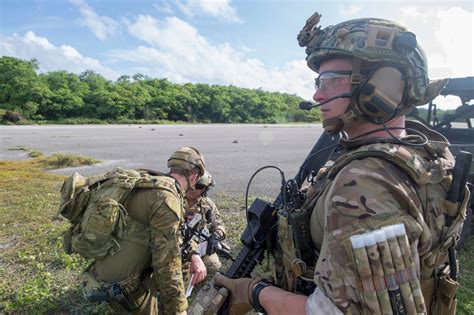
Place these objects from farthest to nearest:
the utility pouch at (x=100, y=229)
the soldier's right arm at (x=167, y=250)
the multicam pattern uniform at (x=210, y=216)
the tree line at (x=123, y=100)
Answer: the tree line at (x=123, y=100) → the multicam pattern uniform at (x=210, y=216) → the soldier's right arm at (x=167, y=250) → the utility pouch at (x=100, y=229)

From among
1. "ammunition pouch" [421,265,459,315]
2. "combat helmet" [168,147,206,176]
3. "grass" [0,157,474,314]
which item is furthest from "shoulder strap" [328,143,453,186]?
"grass" [0,157,474,314]

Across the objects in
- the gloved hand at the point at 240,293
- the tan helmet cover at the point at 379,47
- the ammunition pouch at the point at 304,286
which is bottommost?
the gloved hand at the point at 240,293

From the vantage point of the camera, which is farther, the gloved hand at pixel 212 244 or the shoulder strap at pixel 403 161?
→ the gloved hand at pixel 212 244

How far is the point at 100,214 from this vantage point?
2.49 metres

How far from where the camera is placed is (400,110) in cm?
157

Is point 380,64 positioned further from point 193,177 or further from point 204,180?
point 204,180

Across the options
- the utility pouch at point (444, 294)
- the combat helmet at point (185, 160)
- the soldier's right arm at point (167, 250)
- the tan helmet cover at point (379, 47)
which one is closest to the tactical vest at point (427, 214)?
the utility pouch at point (444, 294)

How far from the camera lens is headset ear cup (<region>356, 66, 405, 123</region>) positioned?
1.45 metres

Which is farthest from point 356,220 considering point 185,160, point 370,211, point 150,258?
point 185,160

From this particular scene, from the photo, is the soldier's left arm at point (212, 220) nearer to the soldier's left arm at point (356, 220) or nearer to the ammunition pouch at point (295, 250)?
the ammunition pouch at point (295, 250)

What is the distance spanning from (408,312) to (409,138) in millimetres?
728

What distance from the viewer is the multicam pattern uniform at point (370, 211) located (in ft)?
3.92

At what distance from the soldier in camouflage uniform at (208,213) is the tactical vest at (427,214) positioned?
2.15 meters

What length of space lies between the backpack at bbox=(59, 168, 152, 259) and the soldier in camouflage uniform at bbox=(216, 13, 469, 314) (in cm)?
104
